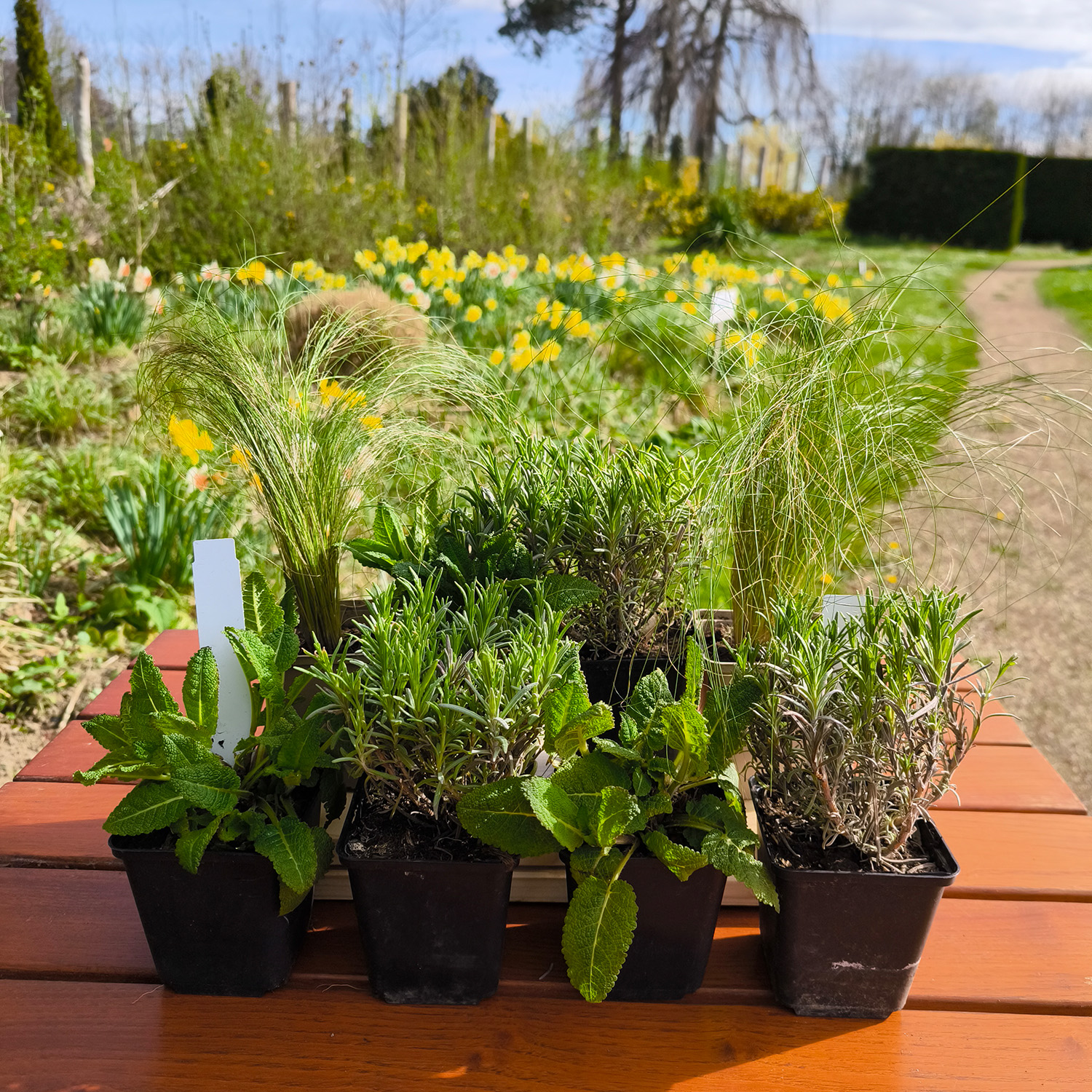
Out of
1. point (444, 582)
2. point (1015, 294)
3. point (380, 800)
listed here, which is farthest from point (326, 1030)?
point (1015, 294)

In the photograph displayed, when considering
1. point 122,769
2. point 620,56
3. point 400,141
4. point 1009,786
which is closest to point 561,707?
point 122,769

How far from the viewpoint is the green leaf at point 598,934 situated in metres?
0.93

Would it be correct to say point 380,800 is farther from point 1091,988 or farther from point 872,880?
point 1091,988

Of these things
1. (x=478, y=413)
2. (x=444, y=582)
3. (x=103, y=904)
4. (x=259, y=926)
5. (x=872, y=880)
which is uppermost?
(x=478, y=413)

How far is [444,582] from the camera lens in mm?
1241

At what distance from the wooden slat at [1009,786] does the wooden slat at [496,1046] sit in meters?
0.44

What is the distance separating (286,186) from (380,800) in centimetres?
638

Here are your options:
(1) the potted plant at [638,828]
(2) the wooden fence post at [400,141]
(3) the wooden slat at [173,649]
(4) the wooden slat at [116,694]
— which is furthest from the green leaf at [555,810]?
(2) the wooden fence post at [400,141]

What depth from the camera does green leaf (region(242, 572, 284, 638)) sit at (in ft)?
3.81

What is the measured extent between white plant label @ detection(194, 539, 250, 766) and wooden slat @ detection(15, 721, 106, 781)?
448 mm

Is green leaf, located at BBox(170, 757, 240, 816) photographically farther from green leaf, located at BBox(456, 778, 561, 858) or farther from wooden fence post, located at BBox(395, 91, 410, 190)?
wooden fence post, located at BBox(395, 91, 410, 190)

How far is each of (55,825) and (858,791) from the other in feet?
3.62

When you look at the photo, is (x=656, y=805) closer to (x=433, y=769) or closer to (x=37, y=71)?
(x=433, y=769)

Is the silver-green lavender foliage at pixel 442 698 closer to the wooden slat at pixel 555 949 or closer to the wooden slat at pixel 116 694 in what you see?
the wooden slat at pixel 555 949
